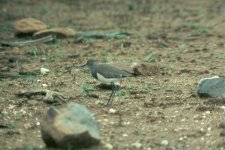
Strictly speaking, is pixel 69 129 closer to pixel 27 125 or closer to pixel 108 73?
pixel 27 125

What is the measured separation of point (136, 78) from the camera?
8.38m

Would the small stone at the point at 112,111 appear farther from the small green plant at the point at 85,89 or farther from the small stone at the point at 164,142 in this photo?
the small stone at the point at 164,142

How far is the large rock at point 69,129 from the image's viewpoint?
519 cm

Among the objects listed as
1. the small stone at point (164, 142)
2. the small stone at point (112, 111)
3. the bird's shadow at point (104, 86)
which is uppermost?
the small stone at point (164, 142)

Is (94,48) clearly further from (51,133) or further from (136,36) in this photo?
(51,133)

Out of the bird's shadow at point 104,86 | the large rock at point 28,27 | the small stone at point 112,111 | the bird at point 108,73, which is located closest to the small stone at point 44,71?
the bird's shadow at point 104,86

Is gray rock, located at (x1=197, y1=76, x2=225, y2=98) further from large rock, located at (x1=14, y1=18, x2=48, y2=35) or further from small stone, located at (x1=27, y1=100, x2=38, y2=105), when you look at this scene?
large rock, located at (x1=14, y1=18, x2=48, y2=35)

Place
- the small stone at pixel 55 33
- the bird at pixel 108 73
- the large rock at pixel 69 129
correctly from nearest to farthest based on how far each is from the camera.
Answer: the large rock at pixel 69 129
the bird at pixel 108 73
the small stone at pixel 55 33

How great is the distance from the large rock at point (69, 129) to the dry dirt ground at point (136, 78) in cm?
22

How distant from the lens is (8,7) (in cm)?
1595

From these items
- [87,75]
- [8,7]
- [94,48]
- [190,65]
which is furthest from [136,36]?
[8,7]

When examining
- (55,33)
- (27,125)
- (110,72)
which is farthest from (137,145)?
(55,33)

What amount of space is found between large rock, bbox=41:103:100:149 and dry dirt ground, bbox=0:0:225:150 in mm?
218

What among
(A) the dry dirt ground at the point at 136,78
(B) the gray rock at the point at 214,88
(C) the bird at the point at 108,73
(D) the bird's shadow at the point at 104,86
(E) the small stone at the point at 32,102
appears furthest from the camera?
(D) the bird's shadow at the point at 104,86
